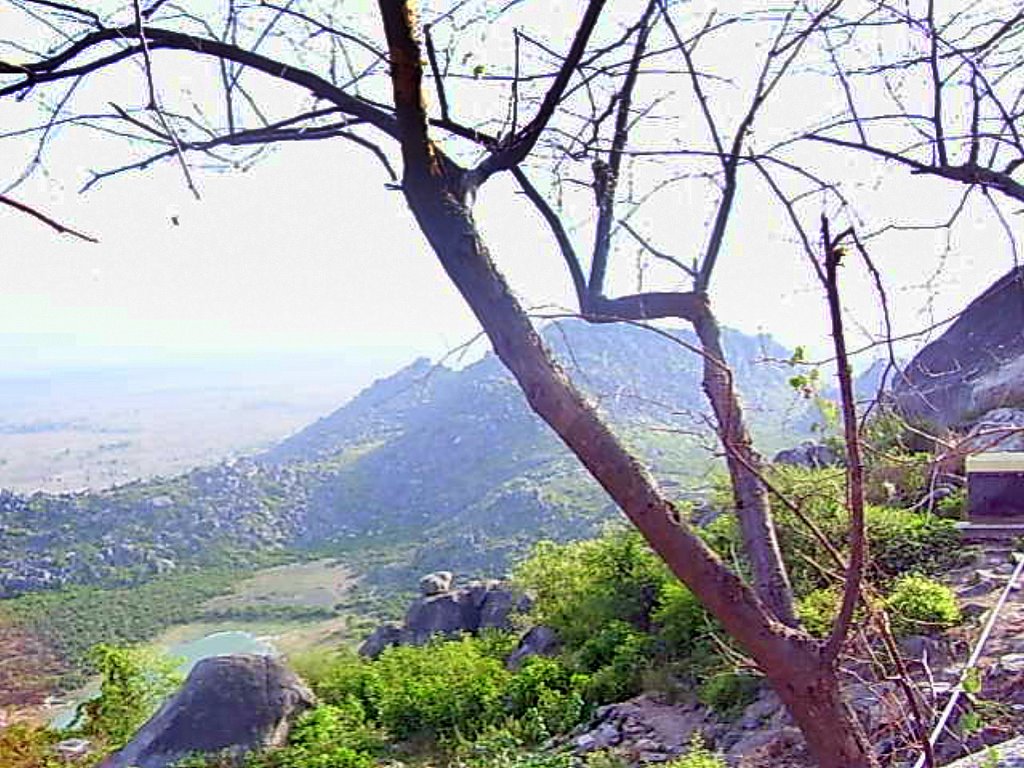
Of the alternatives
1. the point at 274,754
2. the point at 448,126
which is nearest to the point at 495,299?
the point at 448,126

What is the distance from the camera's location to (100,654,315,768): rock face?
5145 mm

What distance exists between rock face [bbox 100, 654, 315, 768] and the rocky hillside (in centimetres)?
1053

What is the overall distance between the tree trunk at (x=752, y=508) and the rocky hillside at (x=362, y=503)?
14.1 metres

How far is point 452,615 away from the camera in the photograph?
863 centimetres

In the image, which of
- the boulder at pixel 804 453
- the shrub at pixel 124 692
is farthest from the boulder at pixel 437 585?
the boulder at pixel 804 453

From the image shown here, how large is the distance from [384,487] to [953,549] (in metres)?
24.0

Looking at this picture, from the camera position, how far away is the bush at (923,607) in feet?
11.4

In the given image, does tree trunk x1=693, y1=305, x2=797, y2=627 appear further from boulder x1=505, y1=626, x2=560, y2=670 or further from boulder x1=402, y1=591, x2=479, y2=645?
boulder x1=402, y1=591, x2=479, y2=645

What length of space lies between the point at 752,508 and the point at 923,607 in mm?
2023

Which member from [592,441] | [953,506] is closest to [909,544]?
[953,506]

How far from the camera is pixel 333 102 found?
1711 mm

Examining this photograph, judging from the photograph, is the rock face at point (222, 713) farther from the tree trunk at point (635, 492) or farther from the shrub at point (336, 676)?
the tree trunk at point (635, 492)

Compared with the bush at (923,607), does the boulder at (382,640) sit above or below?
below

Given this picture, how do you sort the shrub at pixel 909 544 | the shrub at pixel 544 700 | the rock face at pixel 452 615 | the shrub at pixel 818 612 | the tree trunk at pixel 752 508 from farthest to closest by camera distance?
the rock face at pixel 452 615
the shrub at pixel 909 544
the shrub at pixel 544 700
the shrub at pixel 818 612
the tree trunk at pixel 752 508
